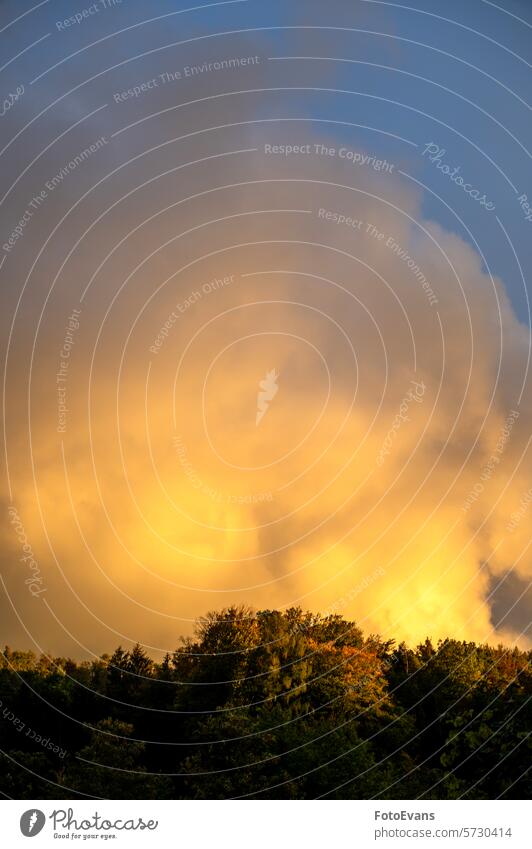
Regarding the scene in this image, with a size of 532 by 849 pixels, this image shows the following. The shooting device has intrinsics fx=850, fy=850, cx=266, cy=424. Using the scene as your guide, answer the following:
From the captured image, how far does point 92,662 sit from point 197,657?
53.1ft

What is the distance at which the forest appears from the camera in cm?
5600

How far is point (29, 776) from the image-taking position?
57.5m

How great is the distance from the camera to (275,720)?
6138cm
